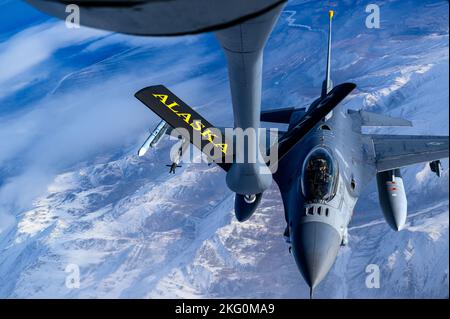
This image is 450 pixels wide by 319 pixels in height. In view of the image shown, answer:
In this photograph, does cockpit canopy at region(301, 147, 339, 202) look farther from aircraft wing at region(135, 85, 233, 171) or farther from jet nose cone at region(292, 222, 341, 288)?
aircraft wing at region(135, 85, 233, 171)

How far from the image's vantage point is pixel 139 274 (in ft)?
106

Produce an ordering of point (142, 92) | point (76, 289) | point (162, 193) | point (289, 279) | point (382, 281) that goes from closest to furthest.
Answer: point (142, 92)
point (382, 281)
point (289, 279)
point (76, 289)
point (162, 193)

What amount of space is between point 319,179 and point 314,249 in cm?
209

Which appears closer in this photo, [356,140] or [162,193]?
[356,140]

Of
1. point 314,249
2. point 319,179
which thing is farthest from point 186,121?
point 314,249

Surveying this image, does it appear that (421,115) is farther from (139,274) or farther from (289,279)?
(139,274)

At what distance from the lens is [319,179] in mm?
13125

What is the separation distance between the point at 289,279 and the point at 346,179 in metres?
14.9

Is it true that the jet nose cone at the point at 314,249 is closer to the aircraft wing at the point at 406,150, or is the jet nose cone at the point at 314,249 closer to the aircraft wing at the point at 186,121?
the aircraft wing at the point at 186,121

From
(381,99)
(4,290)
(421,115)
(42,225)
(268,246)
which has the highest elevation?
→ (381,99)

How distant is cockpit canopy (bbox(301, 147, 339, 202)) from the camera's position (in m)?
13.2

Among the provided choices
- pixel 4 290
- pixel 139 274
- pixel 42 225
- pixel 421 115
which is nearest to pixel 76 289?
pixel 139 274

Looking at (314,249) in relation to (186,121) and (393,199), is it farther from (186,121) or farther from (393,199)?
(393,199)

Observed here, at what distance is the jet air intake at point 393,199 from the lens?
1772cm
